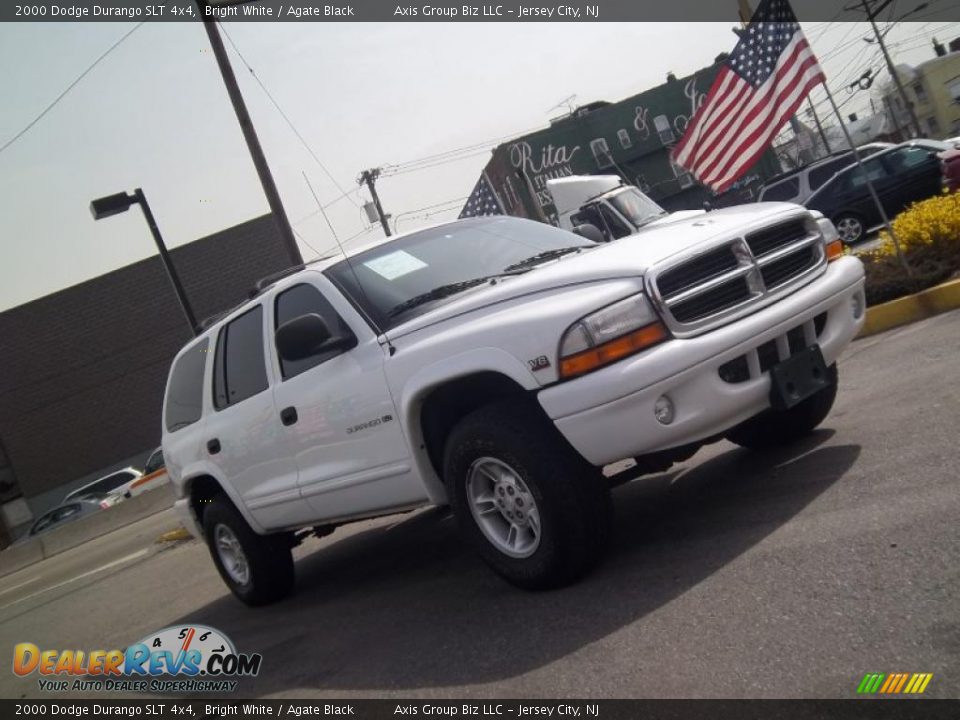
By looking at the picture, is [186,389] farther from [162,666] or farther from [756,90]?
A: [756,90]

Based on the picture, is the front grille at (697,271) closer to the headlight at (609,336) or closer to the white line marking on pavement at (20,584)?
the headlight at (609,336)

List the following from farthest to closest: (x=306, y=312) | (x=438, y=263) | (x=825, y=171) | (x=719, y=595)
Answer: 1. (x=825, y=171)
2. (x=306, y=312)
3. (x=438, y=263)
4. (x=719, y=595)

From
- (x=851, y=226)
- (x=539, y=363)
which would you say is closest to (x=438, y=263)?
(x=539, y=363)

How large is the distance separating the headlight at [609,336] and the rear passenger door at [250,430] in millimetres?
2288

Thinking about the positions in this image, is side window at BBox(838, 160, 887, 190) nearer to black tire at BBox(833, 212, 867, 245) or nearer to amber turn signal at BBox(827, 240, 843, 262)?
black tire at BBox(833, 212, 867, 245)

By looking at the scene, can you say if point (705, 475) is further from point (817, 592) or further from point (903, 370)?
point (817, 592)

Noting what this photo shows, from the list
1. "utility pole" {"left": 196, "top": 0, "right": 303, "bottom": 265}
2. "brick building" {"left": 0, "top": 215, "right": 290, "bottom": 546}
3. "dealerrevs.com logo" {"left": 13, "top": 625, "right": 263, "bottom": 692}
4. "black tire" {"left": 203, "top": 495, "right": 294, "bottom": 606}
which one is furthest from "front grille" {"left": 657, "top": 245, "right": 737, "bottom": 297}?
"brick building" {"left": 0, "top": 215, "right": 290, "bottom": 546}

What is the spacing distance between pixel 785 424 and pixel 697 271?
1.79 meters

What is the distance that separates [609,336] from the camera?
13.3ft

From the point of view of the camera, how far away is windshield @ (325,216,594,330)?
16.6 feet

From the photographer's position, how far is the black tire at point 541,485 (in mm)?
4188

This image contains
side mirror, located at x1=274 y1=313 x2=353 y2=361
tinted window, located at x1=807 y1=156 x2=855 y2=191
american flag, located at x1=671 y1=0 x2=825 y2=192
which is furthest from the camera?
tinted window, located at x1=807 y1=156 x2=855 y2=191

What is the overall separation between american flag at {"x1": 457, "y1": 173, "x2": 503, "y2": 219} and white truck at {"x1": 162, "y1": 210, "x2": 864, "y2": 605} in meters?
10.8

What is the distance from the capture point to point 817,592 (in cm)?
352
